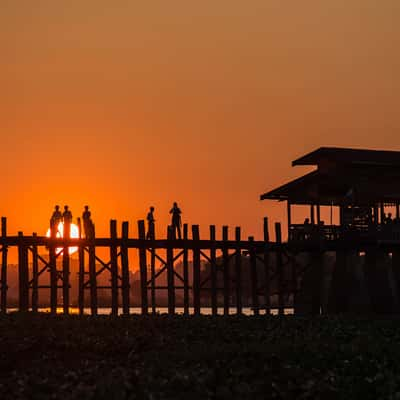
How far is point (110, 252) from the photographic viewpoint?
4566cm

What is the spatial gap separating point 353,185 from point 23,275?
15.5 meters

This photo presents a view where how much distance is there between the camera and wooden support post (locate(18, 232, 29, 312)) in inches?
1769

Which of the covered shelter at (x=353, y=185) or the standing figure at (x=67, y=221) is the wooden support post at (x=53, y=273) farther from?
the covered shelter at (x=353, y=185)

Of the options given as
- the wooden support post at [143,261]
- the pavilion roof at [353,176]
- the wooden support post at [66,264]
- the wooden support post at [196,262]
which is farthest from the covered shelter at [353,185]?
the wooden support post at [66,264]

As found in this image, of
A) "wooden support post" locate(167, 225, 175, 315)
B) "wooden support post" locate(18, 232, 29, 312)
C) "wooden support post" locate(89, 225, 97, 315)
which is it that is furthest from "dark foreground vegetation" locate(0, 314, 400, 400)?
"wooden support post" locate(167, 225, 175, 315)

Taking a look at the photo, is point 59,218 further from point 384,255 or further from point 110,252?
point 384,255

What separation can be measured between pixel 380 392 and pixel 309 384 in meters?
1.53

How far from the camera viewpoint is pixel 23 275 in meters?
46.3

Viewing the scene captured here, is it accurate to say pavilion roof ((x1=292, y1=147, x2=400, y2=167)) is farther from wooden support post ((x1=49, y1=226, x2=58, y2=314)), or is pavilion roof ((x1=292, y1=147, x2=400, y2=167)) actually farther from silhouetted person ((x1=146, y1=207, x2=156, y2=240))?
wooden support post ((x1=49, y1=226, x2=58, y2=314))

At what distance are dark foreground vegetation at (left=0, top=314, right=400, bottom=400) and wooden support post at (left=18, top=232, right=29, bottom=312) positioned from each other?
8.97 m

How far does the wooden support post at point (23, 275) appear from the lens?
44.9 metres

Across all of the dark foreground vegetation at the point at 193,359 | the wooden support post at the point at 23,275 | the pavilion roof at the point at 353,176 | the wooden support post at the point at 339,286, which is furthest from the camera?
the wooden support post at the point at 339,286

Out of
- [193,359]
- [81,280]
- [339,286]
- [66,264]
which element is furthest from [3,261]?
[193,359]

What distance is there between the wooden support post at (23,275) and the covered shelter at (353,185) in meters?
12.8
